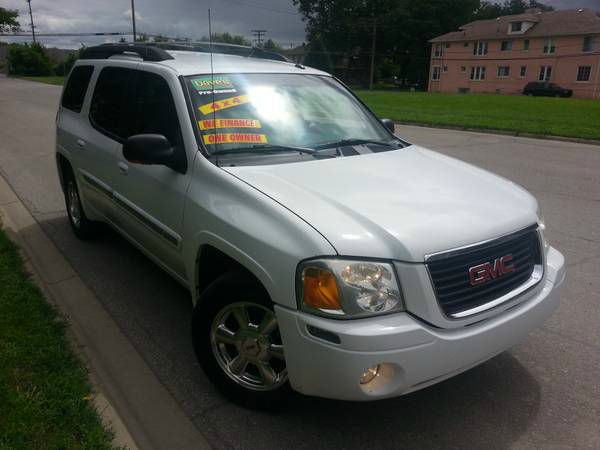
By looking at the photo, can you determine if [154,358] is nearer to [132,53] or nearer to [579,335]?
[132,53]

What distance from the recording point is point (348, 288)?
2.29 metres

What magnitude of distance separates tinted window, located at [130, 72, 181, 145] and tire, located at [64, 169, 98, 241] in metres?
1.68

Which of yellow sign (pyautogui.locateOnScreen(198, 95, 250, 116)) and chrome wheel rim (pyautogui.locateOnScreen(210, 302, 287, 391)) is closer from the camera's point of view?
chrome wheel rim (pyautogui.locateOnScreen(210, 302, 287, 391))

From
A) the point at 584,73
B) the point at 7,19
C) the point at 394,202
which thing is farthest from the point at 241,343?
the point at 584,73

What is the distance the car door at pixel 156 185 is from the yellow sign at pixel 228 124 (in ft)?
0.46

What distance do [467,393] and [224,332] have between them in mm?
1404

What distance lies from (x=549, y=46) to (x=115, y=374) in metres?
63.4

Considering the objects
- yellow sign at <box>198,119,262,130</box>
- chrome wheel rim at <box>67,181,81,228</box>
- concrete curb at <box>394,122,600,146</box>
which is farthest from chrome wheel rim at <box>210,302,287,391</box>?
concrete curb at <box>394,122,600,146</box>

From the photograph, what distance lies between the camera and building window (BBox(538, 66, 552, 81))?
2245 inches

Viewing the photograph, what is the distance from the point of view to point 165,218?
11.2 ft

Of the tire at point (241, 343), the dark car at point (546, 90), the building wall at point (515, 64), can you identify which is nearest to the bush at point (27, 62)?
the building wall at point (515, 64)

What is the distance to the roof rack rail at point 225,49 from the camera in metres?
4.73

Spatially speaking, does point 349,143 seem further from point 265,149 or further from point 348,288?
point 348,288

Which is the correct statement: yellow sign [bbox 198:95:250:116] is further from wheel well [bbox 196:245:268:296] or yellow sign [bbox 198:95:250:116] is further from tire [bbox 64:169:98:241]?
tire [bbox 64:169:98:241]
